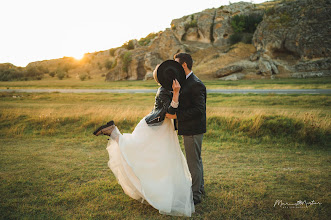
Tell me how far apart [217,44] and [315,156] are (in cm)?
6217

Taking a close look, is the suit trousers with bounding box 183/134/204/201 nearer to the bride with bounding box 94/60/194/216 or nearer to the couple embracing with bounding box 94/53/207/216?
the couple embracing with bounding box 94/53/207/216

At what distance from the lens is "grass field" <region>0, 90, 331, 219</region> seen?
14.1 feet

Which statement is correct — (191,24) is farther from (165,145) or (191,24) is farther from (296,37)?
(165,145)

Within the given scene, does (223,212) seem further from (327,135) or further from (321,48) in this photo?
(321,48)

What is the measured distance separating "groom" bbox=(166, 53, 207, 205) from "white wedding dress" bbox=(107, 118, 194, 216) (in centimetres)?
23

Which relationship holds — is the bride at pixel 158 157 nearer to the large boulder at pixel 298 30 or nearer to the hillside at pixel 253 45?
the hillside at pixel 253 45

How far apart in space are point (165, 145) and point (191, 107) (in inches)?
34.5

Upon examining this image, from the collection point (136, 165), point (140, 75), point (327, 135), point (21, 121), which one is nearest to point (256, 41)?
point (140, 75)

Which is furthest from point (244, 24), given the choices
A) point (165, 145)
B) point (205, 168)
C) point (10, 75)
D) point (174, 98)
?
point (10, 75)

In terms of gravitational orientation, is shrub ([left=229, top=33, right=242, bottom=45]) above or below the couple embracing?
above

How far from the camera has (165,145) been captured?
4285 mm

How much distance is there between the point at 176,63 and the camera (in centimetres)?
413

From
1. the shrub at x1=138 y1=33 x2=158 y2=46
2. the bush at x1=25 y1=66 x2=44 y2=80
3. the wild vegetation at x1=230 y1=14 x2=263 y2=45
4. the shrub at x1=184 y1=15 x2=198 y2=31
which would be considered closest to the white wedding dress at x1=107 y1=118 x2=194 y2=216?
the wild vegetation at x1=230 y1=14 x2=263 y2=45

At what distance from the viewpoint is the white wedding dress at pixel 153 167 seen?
13.4 ft
